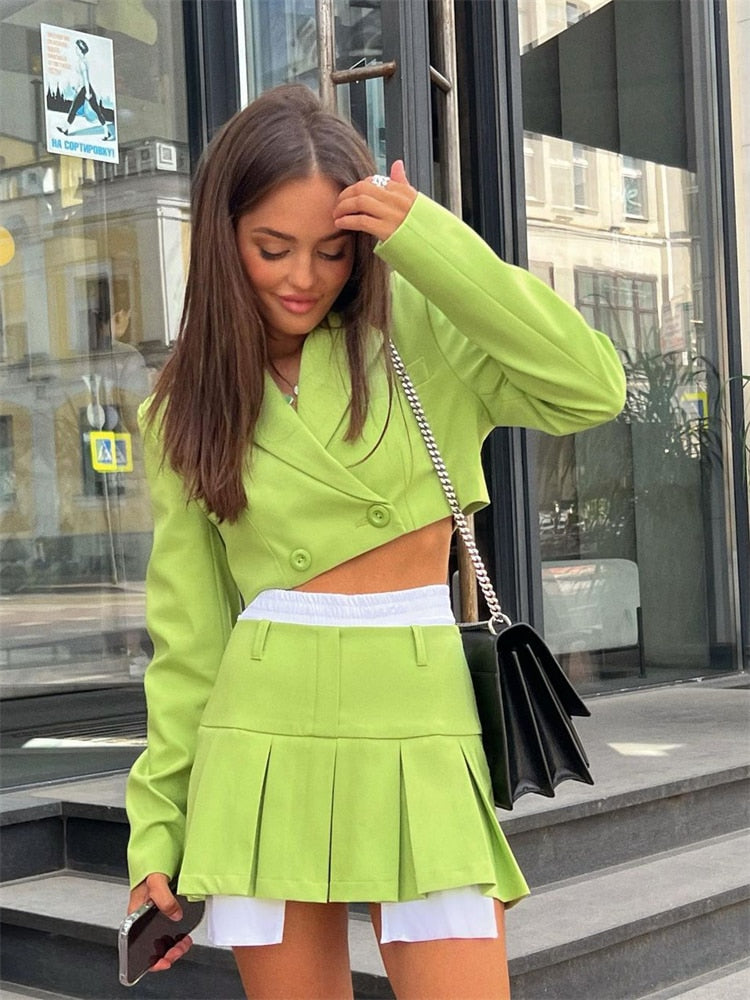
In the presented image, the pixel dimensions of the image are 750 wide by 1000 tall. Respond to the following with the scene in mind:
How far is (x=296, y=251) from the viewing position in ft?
5.16

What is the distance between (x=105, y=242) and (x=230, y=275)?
3.40m

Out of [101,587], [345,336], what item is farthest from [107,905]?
[345,336]

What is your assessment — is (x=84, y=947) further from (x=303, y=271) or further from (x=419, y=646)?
(x=303, y=271)

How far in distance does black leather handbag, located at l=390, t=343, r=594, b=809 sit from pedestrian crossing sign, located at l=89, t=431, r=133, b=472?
327cm

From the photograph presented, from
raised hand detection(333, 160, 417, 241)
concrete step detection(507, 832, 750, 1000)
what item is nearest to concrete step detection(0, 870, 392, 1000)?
concrete step detection(507, 832, 750, 1000)

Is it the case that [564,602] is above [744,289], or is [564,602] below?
below

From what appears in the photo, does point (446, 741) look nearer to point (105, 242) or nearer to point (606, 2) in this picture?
point (105, 242)

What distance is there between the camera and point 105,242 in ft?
15.9

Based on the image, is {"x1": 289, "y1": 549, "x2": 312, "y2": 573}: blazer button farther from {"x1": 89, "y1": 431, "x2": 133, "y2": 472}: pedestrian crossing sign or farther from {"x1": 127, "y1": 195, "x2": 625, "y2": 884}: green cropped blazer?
{"x1": 89, "y1": 431, "x2": 133, "y2": 472}: pedestrian crossing sign

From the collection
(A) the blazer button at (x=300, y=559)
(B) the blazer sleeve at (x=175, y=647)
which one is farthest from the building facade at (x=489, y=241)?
(A) the blazer button at (x=300, y=559)

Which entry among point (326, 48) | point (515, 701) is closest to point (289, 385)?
point (515, 701)

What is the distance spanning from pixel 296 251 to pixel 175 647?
0.50 m

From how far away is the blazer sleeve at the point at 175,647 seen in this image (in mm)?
1671

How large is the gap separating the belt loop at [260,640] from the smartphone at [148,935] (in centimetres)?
32
